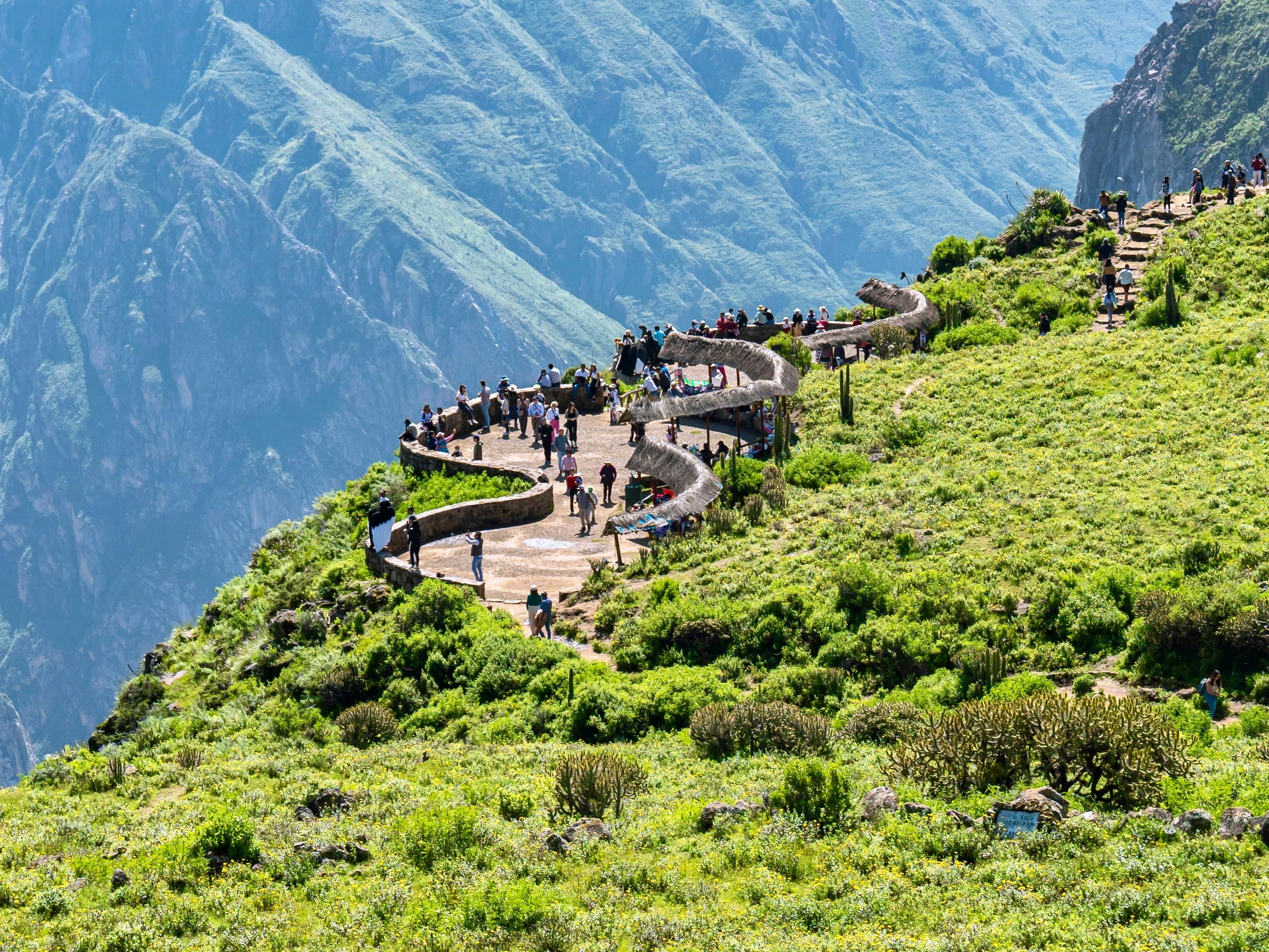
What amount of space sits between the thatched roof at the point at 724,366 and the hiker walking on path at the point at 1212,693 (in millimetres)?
19609

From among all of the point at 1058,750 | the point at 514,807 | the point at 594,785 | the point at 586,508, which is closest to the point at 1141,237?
the point at 586,508

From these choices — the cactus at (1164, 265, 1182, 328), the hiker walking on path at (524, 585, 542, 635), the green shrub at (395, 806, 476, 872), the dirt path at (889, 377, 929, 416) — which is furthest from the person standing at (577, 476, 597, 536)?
the cactus at (1164, 265, 1182, 328)

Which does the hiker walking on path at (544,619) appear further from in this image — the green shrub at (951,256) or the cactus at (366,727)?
the green shrub at (951,256)

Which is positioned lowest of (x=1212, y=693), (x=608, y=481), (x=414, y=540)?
(x=1212, y=693)

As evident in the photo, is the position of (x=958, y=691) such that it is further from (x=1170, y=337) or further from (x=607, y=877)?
(x=1170, y=337)

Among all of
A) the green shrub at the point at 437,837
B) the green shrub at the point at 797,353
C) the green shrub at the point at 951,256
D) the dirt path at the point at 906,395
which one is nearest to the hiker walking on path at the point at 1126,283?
the dirt path at the point at 906,395

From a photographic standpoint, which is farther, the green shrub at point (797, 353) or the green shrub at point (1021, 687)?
the green shrub at point (797, 353)

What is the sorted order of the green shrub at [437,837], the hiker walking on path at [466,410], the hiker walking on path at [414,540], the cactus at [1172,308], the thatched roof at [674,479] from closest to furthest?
the green shrub at [437,837], the thatched roof at [674,479], the hiker walking on path at [414,540], the cactus at [1172,308], the hiker walking on path at [466,410]

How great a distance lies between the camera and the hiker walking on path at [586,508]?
38188mm

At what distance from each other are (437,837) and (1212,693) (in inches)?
438

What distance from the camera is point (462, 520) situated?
131ft

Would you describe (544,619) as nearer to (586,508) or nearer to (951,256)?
(586,508)

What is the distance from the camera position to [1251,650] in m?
23.8

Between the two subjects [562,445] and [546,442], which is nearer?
[562,445]
